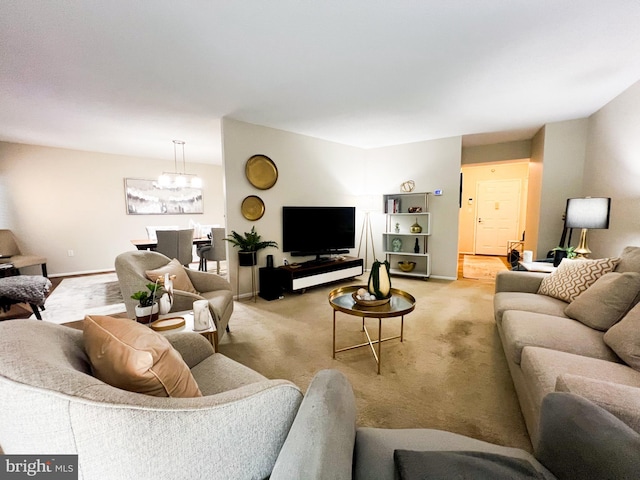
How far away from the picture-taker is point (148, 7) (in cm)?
168

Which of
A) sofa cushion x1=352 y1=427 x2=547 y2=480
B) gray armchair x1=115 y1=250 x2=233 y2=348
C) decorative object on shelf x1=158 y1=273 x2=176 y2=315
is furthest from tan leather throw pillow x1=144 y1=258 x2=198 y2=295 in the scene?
sofa cushion x1=352 y1=427 x2=547 y2=480

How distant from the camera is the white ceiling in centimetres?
174

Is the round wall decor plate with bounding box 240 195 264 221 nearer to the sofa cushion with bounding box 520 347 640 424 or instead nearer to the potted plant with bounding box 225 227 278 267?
the potted plant with bounding box 225 227 278 267

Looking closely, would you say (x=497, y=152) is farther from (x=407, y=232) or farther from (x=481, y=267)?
(x=481, y=267)

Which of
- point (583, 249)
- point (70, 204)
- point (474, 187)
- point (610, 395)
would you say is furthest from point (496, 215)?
point (70, 204)

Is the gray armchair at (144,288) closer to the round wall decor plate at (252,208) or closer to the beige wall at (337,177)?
the beige wall at (337,177)

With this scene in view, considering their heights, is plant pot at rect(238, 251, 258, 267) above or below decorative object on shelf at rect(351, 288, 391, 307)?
above

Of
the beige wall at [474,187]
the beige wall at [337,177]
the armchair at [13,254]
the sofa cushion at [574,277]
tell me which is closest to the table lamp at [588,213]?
the sofa cushion at [574,277]

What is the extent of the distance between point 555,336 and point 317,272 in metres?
2.96

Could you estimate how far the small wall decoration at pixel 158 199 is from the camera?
19.8 feet

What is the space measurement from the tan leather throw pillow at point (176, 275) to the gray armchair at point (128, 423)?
1.62 m

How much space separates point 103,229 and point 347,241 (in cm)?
506

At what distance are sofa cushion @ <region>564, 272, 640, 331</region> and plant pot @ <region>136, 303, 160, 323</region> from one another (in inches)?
114

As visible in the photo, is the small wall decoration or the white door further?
the white door
